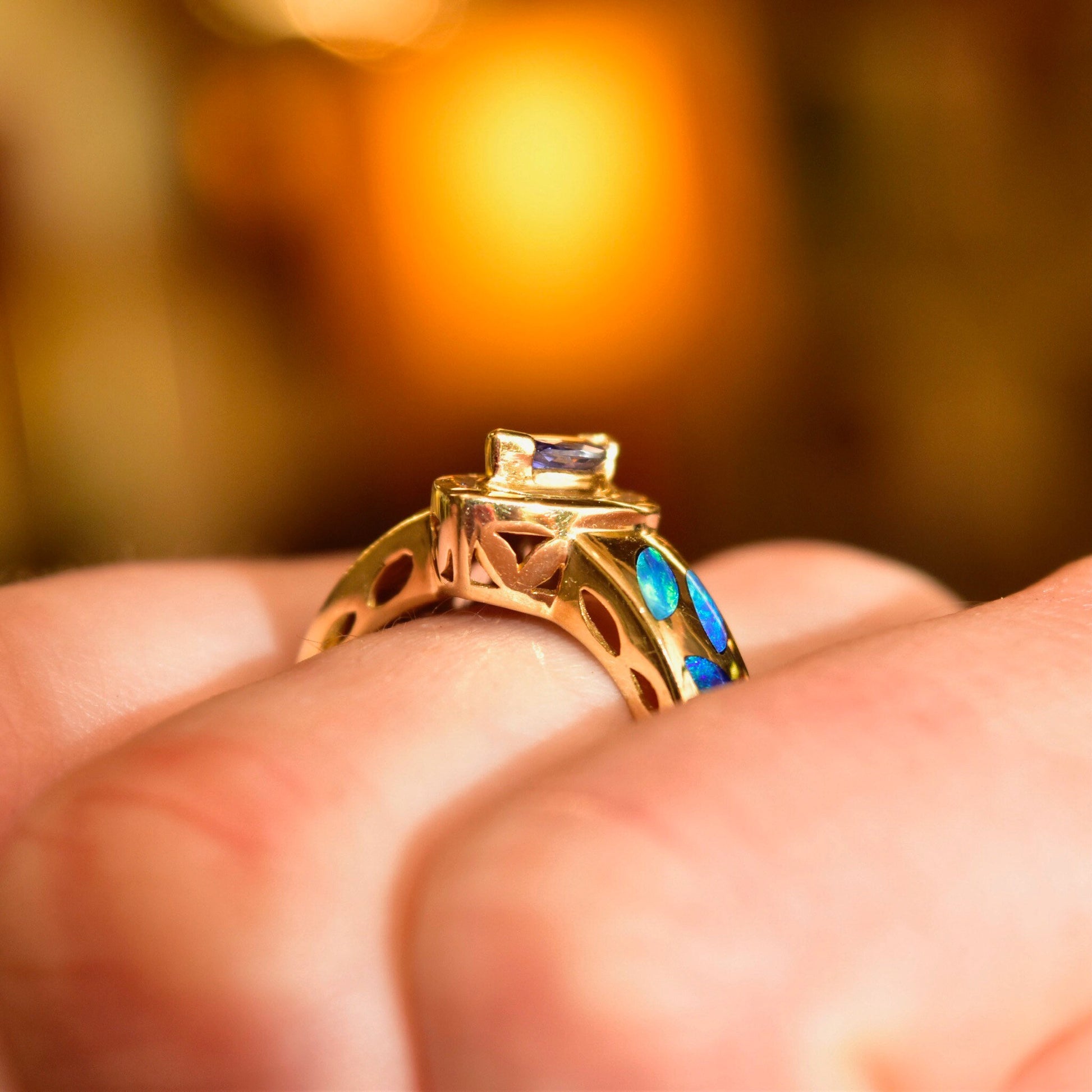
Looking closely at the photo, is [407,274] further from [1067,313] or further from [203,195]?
[1067,313]

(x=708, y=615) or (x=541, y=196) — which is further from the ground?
(x=541, y=196)

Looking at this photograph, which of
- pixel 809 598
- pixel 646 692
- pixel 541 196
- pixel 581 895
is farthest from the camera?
pixel 541 196

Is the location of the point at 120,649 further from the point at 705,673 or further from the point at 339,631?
the point at 705,673

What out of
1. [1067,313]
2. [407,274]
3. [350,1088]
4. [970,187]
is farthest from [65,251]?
[350,1088]

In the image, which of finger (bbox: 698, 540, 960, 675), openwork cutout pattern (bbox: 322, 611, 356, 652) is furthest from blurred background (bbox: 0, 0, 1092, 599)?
openwork cutout pattern (bbox: 322, 611, 356, 652)

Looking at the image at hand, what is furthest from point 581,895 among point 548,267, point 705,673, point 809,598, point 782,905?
point 548,267

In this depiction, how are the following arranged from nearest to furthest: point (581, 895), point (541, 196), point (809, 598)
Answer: point (581, 895) → point (809, 598) → point (541, 196)

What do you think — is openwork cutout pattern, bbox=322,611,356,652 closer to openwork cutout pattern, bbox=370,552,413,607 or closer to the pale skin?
openwork cutout pattern, bbox=370,552,413,607
